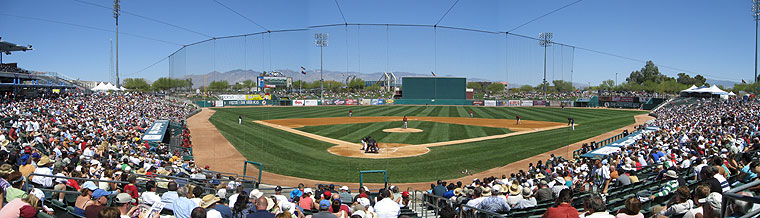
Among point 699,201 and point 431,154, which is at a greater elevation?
point 699,201

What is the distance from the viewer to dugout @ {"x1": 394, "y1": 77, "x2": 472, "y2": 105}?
66438 mm

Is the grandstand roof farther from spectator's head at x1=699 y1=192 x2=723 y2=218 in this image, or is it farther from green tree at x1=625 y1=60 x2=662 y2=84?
green tree at x1=625 y1=60 x2=662 y2=84

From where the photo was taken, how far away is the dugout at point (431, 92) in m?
66.4

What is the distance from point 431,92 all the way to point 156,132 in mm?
51461

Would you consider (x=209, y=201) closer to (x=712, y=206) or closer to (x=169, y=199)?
(x=169, y=199)

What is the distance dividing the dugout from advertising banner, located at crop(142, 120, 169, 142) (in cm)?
4972

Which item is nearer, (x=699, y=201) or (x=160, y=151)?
(x=699, y=201)

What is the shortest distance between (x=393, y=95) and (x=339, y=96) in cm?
1076

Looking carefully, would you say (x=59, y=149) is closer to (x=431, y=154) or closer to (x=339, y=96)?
(x=431, y=154)

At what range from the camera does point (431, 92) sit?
67000mm

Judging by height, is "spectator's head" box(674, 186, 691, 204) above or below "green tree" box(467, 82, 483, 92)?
below

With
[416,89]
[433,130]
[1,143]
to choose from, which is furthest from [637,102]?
[1,143]

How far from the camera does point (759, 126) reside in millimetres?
15930

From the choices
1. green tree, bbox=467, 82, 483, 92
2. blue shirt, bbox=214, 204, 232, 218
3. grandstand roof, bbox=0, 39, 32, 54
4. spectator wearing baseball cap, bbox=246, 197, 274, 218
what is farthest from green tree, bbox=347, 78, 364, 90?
grandstand roof, bbox=0, 39, 32, 54
